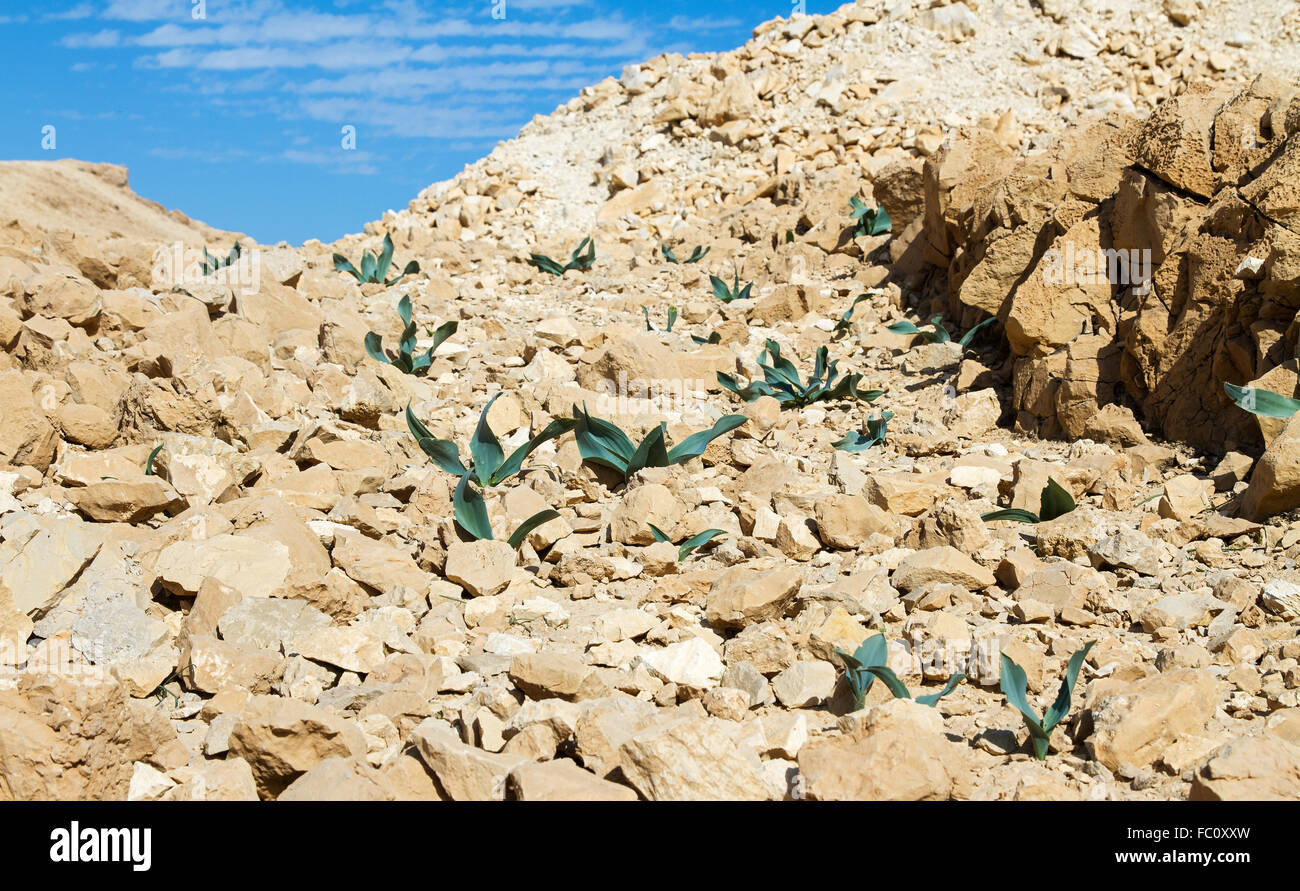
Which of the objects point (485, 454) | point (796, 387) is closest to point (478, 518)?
point (485, 454)

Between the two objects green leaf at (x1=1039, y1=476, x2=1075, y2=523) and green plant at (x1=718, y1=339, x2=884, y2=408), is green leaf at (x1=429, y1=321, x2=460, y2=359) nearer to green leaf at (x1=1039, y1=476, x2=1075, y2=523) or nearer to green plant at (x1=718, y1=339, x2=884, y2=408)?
green plant at (x1=718, y1=339, x2=884, y2=408)

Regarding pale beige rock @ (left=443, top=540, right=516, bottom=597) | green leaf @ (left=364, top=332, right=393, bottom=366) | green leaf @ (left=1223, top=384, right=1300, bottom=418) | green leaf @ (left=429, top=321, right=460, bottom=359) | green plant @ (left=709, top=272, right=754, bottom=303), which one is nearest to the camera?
pale beige rock @ (left=443, top=540, right=516, bottom=597)

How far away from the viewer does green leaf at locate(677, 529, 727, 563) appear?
12.6 feet

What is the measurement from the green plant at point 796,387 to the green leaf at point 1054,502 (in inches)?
76.6

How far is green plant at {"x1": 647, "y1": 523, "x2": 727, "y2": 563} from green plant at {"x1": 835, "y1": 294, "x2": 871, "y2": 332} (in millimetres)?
3365

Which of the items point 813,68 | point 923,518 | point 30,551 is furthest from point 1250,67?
point 30,551

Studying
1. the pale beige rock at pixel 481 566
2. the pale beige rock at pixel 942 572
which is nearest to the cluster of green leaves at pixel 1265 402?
the pale beige rock at pixel 942 572

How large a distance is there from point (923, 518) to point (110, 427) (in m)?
3.67

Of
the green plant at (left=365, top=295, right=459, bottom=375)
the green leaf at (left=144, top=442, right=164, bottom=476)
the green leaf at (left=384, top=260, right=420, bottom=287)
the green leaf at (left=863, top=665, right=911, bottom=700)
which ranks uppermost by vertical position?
the green leaf at (left=384, top=260, right=420, bottom=287)

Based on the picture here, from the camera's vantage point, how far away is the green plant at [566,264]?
8.98m

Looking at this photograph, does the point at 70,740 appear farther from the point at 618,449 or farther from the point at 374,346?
the point at 374,346

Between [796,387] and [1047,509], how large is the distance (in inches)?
83.7

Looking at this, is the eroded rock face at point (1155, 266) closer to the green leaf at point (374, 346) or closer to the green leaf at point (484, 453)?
the green leaf at point (484, 453)

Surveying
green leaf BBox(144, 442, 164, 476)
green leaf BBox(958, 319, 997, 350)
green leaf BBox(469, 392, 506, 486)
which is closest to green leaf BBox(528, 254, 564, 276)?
green leaf BBox(958, 319, 997, 350)
